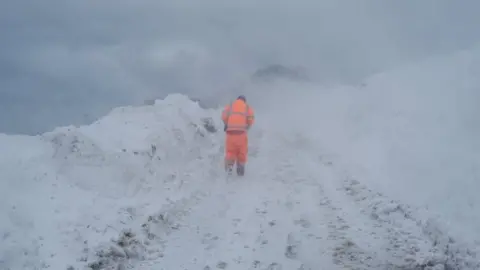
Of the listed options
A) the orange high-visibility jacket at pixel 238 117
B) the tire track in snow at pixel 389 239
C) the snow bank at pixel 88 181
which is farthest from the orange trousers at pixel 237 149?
the tire track in snow at pixel 389 239

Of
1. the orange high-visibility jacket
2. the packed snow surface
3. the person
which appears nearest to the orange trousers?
the person

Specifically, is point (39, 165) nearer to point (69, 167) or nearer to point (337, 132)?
point (69, 167)

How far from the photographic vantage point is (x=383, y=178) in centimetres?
1071

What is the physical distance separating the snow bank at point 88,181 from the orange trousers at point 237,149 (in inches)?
22.9

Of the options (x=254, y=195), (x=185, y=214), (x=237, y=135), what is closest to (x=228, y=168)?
(x=237, y=135)

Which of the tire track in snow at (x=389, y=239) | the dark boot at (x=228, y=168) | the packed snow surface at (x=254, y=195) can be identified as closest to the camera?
the tire track in snow at (x=389, y=239)

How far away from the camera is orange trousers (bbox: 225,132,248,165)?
12.4 meters

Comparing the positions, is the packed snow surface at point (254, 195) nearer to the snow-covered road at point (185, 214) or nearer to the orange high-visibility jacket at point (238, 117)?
the snow-covered road at point (185, 214)

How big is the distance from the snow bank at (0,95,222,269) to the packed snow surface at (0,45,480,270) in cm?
3

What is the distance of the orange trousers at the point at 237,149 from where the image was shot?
488 inches

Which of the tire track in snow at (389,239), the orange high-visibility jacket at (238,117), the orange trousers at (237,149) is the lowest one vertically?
the tire track in snow at (389,239)

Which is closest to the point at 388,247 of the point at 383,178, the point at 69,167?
the point at 383,178

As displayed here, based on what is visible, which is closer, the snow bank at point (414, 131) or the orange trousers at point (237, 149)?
the snow bank at point (414, 131)

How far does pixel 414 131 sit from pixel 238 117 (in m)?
4.60
